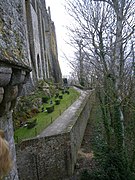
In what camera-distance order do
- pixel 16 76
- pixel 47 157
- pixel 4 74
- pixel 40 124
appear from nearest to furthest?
pixel 4 74 < pixel 16 76 < pixel 47 157 < pixel 40 124

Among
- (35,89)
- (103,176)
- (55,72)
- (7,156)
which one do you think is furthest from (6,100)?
(55,72)

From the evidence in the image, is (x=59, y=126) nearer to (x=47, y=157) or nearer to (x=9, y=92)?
(x=47, y=157)

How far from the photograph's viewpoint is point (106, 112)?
46.0 ft

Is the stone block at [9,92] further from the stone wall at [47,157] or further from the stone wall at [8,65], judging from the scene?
the stone wall at [47,157]

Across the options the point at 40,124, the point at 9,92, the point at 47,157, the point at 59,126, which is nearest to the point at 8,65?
the point at 9,92

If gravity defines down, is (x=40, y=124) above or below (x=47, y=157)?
above

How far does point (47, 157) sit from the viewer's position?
12156mm

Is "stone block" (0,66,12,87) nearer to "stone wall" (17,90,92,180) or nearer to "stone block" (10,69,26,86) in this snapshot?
"stone block" (10,69,26,86)

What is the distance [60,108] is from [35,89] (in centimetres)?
425

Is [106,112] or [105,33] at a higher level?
[105,33]

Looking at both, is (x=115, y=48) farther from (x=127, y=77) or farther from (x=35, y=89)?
(x=35, y=89)

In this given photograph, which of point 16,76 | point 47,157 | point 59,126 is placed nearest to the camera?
point 16,76

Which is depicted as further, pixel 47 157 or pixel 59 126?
pixel 59 126

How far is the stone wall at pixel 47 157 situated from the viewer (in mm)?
11555
